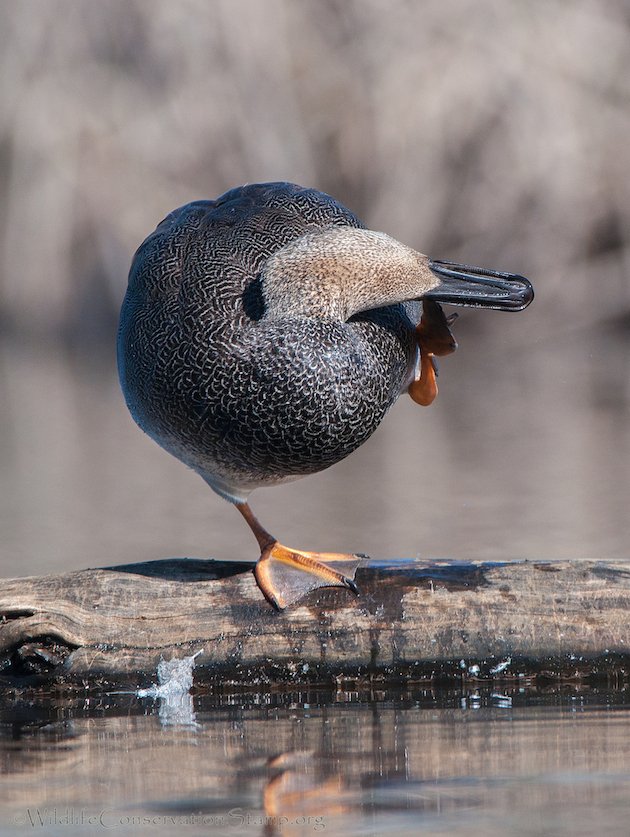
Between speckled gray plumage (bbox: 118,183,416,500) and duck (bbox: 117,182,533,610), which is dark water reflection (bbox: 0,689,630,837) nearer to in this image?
duck (bbox: 117,182,533,610)

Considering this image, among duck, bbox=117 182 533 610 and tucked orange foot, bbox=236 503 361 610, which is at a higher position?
duck, bbox=117 182 533 610

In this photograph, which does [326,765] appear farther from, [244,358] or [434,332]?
[434,332]

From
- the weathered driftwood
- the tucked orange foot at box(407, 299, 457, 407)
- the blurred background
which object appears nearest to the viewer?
the weathered driftwood

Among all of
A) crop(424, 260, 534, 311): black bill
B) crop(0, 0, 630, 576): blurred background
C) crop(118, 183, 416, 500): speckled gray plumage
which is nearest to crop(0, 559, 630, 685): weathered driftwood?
crop(118, 183, 416, 500): speckled gray plumage

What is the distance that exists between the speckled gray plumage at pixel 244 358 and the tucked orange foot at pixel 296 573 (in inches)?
9.9

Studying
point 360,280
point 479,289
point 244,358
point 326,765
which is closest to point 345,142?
point 479,289

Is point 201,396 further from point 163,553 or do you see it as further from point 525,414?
point 525,414

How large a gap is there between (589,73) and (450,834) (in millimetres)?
10182

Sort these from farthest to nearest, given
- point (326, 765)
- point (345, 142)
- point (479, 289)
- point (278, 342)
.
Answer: point (345, 142) → point (479, 289) → point (278, 342) → point (326, 765)

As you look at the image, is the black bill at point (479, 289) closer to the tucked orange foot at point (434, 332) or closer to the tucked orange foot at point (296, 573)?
the tucked orange foot at point (434, 332)

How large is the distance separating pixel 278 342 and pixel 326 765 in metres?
1.29

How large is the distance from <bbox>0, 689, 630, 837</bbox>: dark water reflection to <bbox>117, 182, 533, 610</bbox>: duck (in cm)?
59

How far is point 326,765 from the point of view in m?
3.30

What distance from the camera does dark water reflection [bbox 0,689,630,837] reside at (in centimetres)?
290
